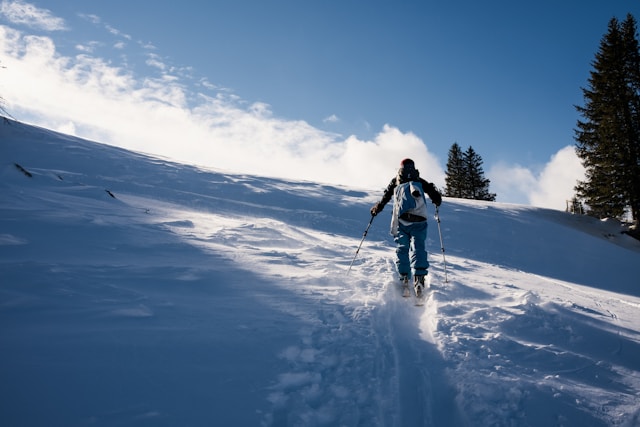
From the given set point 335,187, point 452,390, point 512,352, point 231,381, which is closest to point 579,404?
point 512,352

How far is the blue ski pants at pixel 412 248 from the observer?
4.93 m

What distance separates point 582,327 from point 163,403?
14.2ft

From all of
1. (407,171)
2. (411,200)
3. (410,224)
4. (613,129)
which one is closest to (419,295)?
(410,224)

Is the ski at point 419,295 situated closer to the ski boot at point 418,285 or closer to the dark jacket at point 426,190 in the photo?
the ski boot at point 418,285

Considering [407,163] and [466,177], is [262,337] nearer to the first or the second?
[407,163]

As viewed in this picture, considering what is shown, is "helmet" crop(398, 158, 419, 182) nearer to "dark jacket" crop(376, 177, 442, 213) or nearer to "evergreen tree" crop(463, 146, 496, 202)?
"dark jacket" crop(376, 177, 442, 213)

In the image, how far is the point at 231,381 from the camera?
2387 millimetres

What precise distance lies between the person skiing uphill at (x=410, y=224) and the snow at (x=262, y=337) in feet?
1.24

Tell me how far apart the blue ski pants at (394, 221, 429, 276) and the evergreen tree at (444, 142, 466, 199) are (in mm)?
31657

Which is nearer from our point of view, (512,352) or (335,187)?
(512,352)

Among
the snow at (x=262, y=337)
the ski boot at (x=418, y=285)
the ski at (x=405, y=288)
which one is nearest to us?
the snow at (x=262, y=337)

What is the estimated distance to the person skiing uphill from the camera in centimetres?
496

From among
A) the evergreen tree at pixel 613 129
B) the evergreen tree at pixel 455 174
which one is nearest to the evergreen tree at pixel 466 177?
the evergreen tree at pixel 455 174

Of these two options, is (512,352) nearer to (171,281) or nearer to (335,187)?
(171,281)
